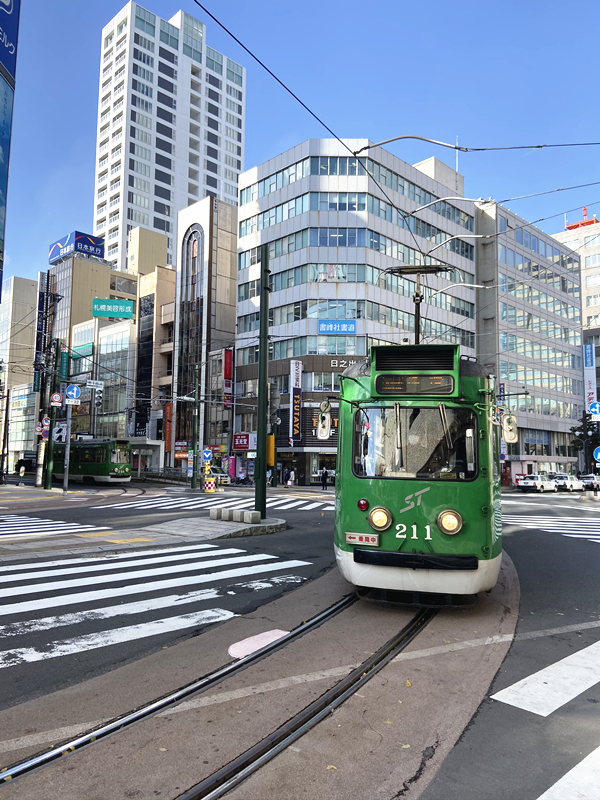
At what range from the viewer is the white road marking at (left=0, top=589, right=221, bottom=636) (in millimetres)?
6426

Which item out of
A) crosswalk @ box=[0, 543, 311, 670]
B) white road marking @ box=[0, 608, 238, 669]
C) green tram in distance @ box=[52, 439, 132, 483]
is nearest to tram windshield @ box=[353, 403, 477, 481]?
white road marking @ box=[0, 608, 238, 669]

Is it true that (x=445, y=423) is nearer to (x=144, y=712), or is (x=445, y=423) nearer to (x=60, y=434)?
(x=144, y=712)

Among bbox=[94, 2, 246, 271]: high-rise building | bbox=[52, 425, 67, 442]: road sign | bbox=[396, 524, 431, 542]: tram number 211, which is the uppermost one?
bbox=[94, 2, 246, 271]: high-rise building

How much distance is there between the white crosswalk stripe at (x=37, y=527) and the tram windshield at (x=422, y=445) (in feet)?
33.8

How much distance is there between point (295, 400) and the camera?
161 feet

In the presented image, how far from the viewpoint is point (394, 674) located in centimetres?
516

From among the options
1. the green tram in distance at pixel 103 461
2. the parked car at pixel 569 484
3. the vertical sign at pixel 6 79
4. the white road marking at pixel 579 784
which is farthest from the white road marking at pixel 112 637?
the parked car at pixel 569 484

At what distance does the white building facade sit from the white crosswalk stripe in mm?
29703

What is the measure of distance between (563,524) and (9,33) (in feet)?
95.9

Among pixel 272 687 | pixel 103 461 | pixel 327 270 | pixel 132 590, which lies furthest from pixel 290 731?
pixel 327 270

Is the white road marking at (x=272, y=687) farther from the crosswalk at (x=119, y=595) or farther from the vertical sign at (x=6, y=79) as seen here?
the vertical sign at (x=6, y=79)

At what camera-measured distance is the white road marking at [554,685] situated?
4.57 metres

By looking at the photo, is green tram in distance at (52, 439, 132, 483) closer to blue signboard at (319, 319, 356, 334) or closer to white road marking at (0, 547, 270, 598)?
blue signboard at (319, 319, 356, 334)

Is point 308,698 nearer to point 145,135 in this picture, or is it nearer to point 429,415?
point 429,415
